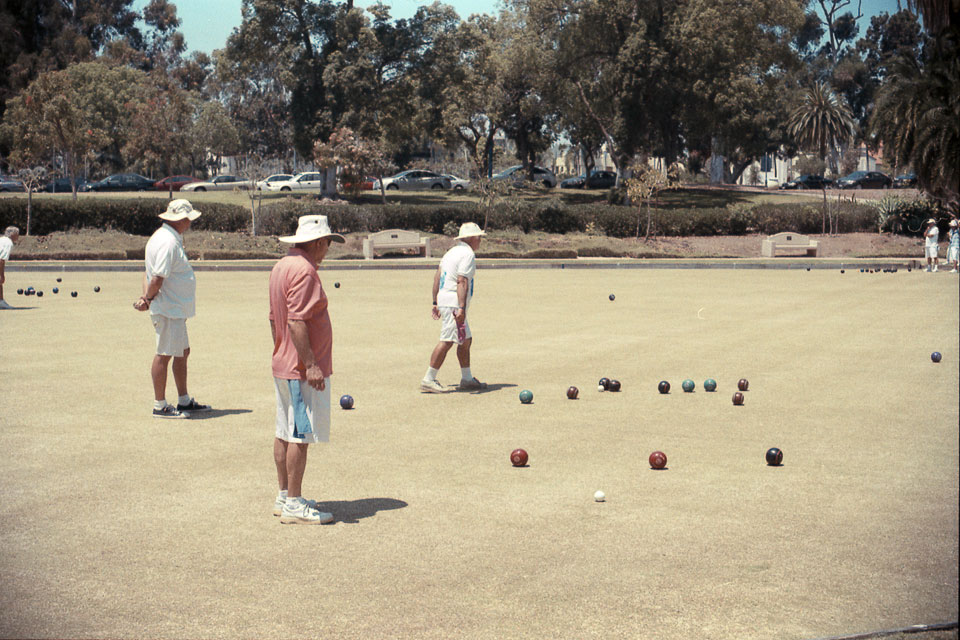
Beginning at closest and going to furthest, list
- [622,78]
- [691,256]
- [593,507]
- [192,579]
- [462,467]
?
1. [192,579]
2. [593,507]
3. [462,467]
4. [691,256]
5. [622,78]

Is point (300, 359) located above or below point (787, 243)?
below

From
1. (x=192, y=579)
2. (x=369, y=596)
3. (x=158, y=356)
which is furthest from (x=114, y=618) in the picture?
(x=158, y=356)

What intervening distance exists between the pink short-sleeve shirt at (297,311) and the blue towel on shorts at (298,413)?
0.21 feet

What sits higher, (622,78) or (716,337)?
(622,78)

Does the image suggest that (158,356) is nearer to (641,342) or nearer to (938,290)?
A: (641,342)

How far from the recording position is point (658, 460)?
8180 mm

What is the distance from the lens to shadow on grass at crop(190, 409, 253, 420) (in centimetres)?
1030

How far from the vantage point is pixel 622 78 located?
56.7 meters

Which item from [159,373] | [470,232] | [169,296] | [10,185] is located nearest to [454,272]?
[470,232]

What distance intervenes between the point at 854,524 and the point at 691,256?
116ft

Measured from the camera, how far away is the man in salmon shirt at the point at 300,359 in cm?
666

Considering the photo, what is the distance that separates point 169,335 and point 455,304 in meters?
3.17

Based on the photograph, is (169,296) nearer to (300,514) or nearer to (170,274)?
(170,274)

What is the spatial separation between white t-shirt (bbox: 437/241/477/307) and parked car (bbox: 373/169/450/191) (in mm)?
62441
